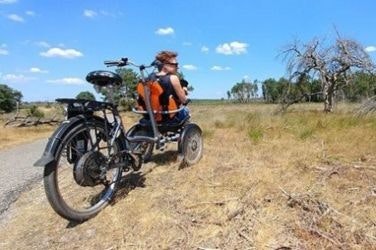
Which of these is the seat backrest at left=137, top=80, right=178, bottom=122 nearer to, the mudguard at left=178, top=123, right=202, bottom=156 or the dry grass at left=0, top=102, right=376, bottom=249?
the mudguard at left=178, top=123, right=202, bottom=156

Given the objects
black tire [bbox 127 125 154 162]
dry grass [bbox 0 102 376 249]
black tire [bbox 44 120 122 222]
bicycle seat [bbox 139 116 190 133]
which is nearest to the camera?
dry grass [bbox 0 102 376 249]

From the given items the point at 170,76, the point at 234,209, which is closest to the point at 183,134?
the point at 170,76

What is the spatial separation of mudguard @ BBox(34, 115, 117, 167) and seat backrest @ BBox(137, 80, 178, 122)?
1402 mm

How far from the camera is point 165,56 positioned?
533 centimetres

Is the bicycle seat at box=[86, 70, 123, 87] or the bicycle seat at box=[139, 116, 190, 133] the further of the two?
the bicycle seat at box=[139, 116, 190, 133]

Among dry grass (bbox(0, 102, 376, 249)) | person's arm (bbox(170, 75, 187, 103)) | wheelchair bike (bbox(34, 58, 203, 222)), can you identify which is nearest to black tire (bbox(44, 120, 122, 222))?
wheelchair bike (bbox(34, 58, 203, 222))

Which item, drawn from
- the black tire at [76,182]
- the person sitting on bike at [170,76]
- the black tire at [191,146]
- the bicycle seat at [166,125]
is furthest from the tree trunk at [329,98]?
the black tire at [76,182]

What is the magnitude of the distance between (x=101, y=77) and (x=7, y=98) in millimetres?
86244

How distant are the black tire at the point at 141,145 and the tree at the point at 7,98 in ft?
262

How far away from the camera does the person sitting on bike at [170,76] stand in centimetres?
526

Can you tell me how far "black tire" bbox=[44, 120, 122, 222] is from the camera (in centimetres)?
362

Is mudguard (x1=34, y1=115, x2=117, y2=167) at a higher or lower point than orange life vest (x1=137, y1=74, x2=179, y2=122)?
lower

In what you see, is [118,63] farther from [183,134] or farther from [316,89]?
[316,89]

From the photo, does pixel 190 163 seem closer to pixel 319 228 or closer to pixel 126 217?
pixel 126 217
